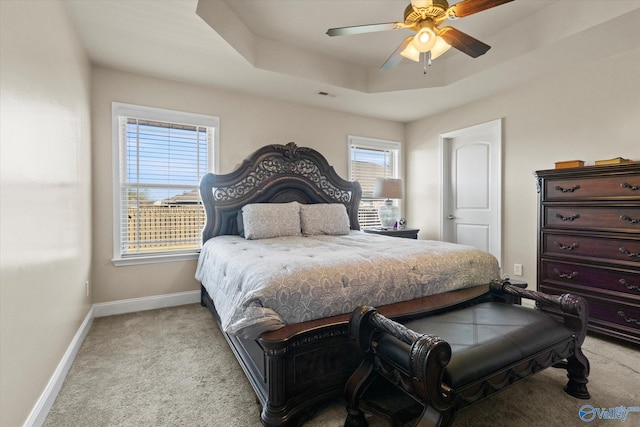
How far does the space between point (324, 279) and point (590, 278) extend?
243 centimetres

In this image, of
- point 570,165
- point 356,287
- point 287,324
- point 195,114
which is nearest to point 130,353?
point 287,324

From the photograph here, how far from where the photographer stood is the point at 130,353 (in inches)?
89.4

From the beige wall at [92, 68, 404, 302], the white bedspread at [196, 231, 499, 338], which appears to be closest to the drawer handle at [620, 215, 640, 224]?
the white bedspread at [196, 231, 499, 338]

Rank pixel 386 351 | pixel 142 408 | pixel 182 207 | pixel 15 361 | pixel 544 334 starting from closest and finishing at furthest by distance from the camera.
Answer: pixel 15 361 < pixel 386 351 < pixel 544 334 < pixel 142 408 < pixel 182 207

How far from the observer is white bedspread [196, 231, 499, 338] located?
1467mm

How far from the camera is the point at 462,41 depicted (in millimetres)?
2107

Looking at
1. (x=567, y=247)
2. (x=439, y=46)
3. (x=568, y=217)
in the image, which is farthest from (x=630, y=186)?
(x=439, y=46)

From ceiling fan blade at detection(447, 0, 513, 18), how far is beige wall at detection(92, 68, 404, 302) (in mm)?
2511

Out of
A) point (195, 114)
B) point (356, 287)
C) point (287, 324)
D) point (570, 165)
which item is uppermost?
point (195, 114)

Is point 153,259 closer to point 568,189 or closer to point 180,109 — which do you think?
point 180,109

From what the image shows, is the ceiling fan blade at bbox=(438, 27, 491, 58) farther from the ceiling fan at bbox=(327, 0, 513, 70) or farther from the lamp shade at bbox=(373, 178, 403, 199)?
the lamp shade at bbox=(373, 178, 403, 199)

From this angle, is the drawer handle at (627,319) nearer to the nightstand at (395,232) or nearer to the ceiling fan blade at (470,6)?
the nightstand at (395,232)

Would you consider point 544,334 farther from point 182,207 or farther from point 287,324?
point 182,207

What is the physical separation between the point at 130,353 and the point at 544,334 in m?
2.70
